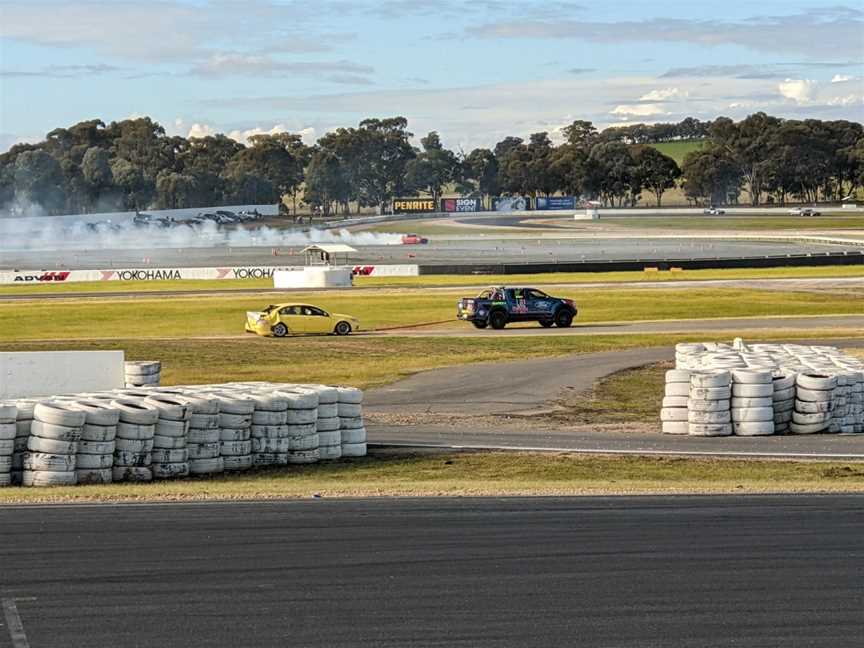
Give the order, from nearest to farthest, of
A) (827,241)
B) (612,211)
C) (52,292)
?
(52,292) → (827,241) → (612,211)

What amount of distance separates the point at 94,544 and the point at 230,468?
6107 mm

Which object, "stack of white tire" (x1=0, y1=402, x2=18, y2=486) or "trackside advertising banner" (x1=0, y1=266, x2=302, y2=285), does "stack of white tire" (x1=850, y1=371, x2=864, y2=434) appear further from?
"trackside advertising banner" (x1=0, y1=266, x2=302, y2=285)

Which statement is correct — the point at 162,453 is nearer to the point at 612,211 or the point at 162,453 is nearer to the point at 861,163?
the point at 612,211

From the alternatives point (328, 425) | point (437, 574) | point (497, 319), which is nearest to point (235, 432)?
point (328, 425)

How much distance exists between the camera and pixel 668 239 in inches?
4648

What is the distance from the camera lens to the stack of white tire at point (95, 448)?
17500 mm

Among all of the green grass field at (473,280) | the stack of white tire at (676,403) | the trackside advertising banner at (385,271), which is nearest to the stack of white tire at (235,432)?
the stack of white tire at (676,403)

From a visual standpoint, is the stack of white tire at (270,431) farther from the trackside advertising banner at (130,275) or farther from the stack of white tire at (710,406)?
the trackside advertising banner at (130,275)

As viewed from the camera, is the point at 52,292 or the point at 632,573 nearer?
the point at 632,573

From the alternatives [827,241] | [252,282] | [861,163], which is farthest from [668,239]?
[861,163]

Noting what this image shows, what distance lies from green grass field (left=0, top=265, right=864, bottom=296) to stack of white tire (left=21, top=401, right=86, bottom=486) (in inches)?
1854

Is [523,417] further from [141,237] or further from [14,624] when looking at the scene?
[141,237]

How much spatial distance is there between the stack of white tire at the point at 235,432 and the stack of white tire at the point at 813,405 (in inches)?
396

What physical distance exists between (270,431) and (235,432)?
600 millimetres
